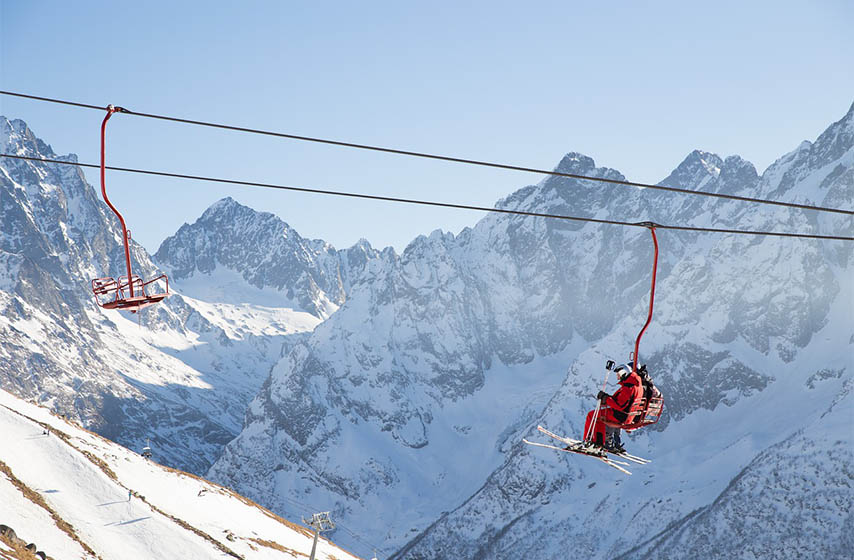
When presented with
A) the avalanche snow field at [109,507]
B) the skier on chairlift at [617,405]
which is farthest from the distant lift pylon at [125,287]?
the avalanche snow field at [109,507]

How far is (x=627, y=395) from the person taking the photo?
23578 millimetres

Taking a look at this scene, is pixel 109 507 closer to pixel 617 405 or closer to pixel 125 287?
pixel 125 287

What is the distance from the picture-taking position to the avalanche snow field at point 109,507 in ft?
206

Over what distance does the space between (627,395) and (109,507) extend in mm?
60174

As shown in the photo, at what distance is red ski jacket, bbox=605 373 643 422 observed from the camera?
926 inches

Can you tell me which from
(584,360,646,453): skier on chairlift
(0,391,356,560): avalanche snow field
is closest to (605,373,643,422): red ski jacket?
(584,360,646,453): skier on chairlift

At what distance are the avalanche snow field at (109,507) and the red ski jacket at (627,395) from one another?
4272 centimetres

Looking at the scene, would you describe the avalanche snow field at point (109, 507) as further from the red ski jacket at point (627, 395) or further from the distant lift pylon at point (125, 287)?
the red ski jacket at point (627, 395)

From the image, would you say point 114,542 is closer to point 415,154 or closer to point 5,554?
point 5,554

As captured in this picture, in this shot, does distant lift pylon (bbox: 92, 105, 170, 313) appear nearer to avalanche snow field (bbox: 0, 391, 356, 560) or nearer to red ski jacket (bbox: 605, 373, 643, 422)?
red ski jacket (bbox: 605, 373, 643, 422)

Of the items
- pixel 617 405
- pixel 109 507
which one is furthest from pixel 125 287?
pixel 109 507

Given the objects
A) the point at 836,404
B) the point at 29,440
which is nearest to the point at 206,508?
the point at 29,440

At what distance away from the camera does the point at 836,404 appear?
573 feet

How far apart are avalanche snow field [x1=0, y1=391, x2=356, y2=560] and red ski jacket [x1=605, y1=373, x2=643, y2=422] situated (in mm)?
42716
